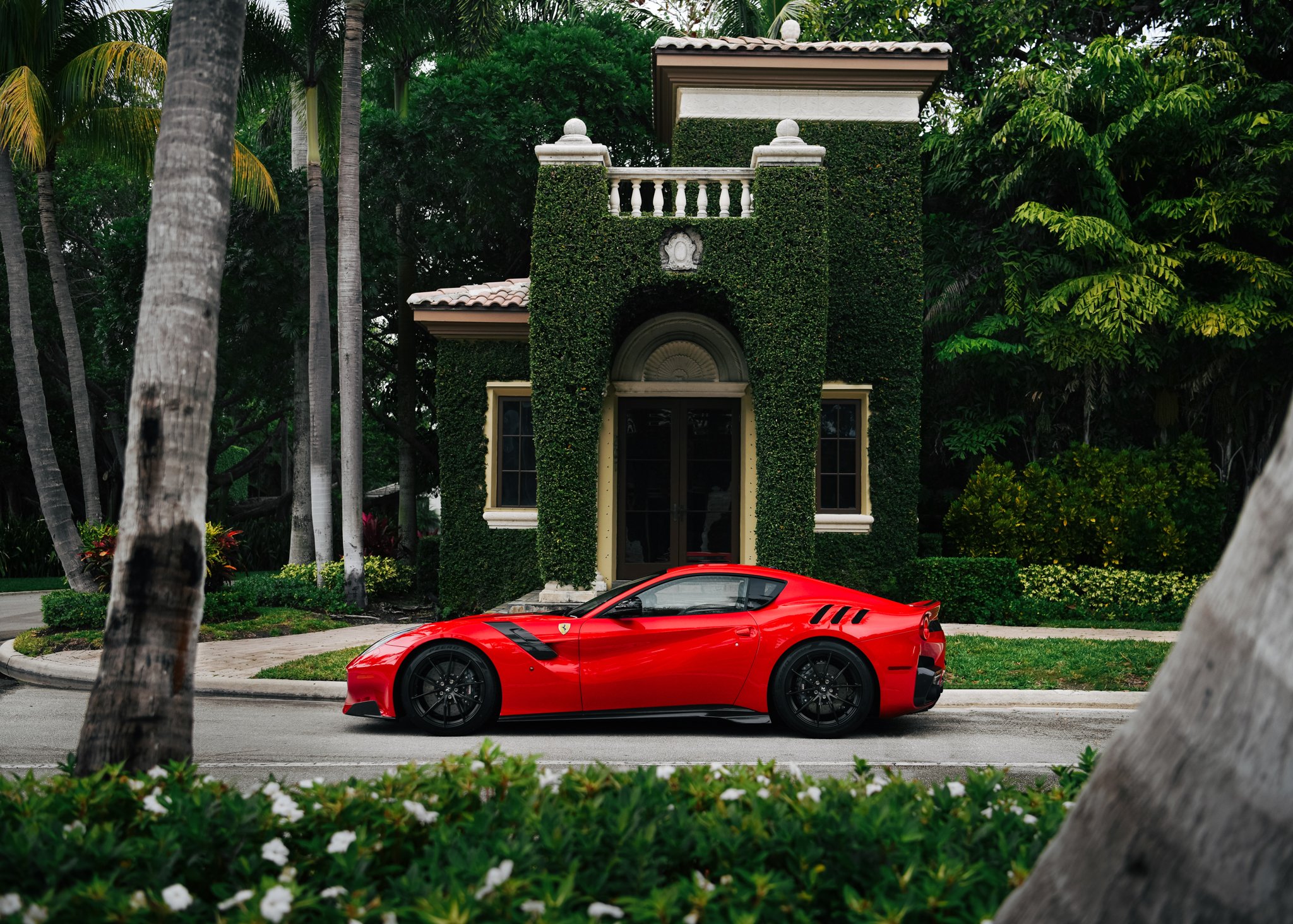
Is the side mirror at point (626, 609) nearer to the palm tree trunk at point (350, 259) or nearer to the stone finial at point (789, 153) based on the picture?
the stone finial at point (789, 153)

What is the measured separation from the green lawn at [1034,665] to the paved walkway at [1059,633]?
2.37ft

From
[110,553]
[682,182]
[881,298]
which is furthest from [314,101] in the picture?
[881,298]

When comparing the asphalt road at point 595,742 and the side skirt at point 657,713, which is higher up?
the side skirt at point 657,713

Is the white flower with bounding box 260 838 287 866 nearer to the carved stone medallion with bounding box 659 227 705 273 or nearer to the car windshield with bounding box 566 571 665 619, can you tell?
the car windshield with bounding box 566 571 665 619

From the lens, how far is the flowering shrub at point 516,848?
8.96 feet

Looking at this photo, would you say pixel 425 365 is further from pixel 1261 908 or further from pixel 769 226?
pixel 1261 908

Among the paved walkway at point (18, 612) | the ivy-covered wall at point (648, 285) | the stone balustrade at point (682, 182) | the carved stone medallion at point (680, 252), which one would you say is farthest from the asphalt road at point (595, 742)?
the paved walkway at point (18, 612)

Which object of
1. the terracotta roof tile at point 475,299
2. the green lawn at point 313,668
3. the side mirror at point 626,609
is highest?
the terracotta roof tile at point 475,299

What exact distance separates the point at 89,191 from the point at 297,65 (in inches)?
580

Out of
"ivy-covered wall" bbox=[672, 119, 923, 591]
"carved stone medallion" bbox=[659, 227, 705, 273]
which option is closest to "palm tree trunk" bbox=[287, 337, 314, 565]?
"carved stone medallion" bbox=[659, 227, 705, 273]

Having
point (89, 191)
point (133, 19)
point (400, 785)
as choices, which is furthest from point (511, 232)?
point (400, 785)

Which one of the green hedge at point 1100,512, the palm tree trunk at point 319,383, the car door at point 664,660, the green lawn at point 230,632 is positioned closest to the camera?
the car door at point 664,660

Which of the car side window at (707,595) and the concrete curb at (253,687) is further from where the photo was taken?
the concrete curb at (253,687)

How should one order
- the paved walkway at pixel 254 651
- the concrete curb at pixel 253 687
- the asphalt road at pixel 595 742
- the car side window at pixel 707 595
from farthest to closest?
the paved walkway at pixel 254 651 < the concrete curb at pixel 253 687 < the car side window at pixel 707 595 < the asphalt road at pixel 595 742
